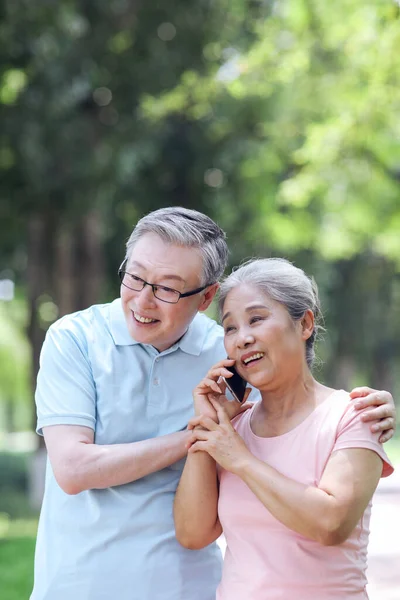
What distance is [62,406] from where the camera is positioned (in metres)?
2.84

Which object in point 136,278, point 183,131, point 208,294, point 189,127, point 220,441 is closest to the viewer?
point 220,441

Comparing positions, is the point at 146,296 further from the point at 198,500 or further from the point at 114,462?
the point at 198,500

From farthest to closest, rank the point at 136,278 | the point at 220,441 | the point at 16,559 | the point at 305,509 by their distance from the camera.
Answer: the point at 16,559 < the point at 136,278 < the point at 220,441 < the point at 305,509

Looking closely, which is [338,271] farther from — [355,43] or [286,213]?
[355,43]

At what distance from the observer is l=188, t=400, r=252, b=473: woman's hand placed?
2.61 meters

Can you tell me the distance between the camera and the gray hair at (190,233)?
2.90 metres

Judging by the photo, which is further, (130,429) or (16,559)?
(16,559)

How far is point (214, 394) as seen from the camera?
111 inches

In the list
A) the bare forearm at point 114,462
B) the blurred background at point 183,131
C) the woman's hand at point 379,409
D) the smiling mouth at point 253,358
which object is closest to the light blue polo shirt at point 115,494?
the bare forearm at point 114,462

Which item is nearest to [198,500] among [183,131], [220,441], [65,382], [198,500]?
[198,500]

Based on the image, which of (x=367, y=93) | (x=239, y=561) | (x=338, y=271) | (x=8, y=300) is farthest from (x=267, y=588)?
(x=338, y=271)

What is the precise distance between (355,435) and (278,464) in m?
0.24

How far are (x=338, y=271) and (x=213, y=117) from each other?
12.7m

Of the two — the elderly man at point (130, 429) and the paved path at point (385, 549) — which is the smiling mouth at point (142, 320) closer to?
the elderly man at point (130, 429)
